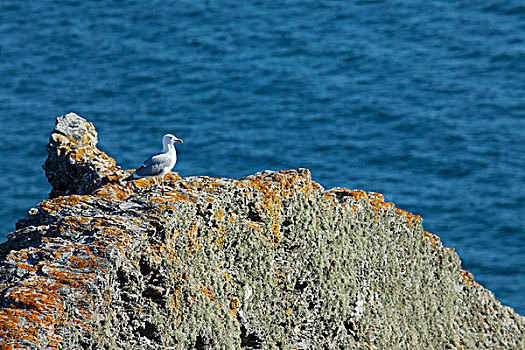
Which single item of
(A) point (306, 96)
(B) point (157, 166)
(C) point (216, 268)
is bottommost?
(A) point (306, 96)

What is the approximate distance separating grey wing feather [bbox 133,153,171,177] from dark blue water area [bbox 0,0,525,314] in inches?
824

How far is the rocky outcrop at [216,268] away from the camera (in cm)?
575

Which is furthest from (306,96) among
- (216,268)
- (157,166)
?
(216,268)

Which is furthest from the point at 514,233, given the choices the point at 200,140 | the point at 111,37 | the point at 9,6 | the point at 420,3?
the point at 9,6

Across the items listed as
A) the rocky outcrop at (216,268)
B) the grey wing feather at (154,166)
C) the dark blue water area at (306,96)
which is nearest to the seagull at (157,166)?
the grey wing feather at (154,166)

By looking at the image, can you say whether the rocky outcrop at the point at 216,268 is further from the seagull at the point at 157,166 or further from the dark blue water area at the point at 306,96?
the dark blue water area at the point at 306,96

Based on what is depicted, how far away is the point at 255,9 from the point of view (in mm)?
47969

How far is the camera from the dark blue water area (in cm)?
3275

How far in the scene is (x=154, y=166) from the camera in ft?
31.6

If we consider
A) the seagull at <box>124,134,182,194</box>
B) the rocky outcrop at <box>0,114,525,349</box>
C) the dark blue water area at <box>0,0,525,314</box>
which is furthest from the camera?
the dark blue water area at <box>0,0,525,314</box>

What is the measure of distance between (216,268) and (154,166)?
119 inches

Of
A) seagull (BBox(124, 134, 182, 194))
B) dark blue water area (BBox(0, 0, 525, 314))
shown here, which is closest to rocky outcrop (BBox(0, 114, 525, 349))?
seagull (BBox(124, 134, 182, 194))

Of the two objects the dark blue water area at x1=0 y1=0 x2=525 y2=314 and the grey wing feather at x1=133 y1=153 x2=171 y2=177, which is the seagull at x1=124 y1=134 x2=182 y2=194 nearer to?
the grey wing feather at x1=133 y1=153 x2=171 y2=177

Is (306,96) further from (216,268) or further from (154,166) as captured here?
(216,268)
